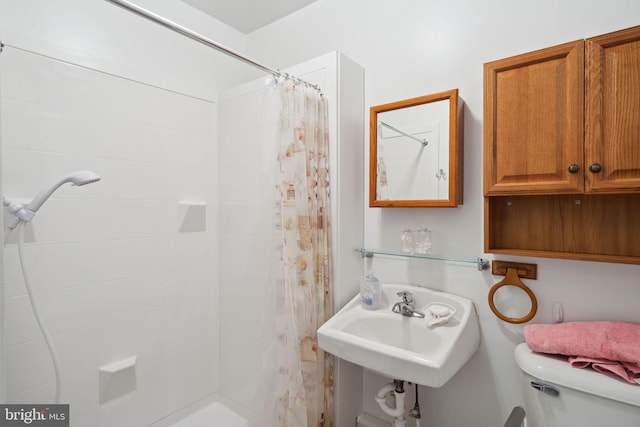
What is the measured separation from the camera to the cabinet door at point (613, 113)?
3.33 ft

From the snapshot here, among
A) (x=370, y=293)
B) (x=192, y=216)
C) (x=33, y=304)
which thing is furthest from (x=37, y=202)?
(x=370, y=293)

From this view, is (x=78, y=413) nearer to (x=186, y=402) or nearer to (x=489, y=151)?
(x=186, y=402)

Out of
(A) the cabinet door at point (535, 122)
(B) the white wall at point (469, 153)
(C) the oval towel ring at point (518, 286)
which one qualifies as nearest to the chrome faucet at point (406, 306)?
(B) the white wall at point (469, 153)

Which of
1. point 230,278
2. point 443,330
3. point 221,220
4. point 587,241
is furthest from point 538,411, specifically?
point 221,220

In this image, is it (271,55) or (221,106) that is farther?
(271,55)

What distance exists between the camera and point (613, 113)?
1.04 meters

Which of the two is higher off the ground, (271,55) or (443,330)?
(271,55)

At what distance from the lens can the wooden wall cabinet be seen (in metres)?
1.03

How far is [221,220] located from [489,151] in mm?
1610

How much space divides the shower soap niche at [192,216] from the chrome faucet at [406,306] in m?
1.27

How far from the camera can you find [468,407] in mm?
1481

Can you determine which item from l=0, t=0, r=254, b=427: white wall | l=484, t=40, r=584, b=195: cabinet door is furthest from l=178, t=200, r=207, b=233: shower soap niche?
l=484, t=40, r=584, b=195: cabinet door

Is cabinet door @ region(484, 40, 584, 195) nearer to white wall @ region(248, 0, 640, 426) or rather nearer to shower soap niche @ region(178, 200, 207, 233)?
white wall @ region(248, 0, 640, 426)

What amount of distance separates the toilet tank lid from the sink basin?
0.23 metres
